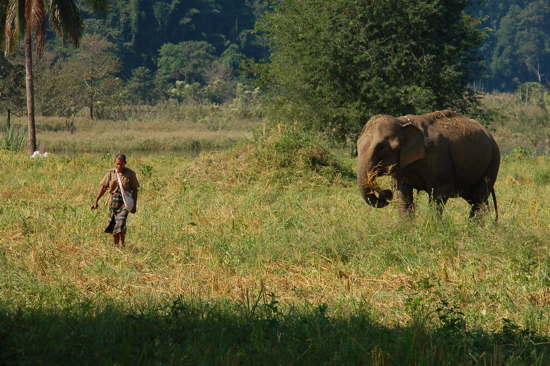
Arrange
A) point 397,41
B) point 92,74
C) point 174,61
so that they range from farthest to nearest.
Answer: point 174,61 → point 92,74 → point 397,41

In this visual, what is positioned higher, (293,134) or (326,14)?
(326,14)

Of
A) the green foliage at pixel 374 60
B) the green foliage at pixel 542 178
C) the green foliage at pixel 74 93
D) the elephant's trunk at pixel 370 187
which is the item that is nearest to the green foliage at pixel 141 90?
the green foliage at pixel 74 93

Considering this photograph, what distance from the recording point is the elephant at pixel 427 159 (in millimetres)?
8242

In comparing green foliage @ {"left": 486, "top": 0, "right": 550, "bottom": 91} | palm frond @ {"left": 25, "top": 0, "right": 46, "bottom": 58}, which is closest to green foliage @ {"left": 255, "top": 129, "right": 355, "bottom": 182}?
palm frond @ {"left": 25, "top": 0, "right": 46, "bottom": 58}

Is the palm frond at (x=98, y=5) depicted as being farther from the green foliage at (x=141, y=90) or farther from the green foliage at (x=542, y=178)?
the green foliage at (x=141, y=90)

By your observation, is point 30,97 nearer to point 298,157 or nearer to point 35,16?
point 35,16

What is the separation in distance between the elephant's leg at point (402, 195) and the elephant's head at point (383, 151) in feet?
2.07

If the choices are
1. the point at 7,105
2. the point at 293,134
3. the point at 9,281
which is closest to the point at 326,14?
the point at 293,134

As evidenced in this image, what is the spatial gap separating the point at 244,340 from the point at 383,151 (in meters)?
4.06

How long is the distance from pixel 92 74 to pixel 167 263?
42.6 metres

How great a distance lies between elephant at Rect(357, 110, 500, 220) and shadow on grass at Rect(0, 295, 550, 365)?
311cm

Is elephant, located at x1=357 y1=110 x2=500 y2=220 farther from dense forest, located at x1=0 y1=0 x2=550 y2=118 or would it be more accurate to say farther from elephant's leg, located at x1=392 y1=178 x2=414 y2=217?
dense forest, located at x1=0 y1=0 x2=550 y2=118

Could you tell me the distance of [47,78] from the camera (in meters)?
48.1

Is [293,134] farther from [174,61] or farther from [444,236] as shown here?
[174,61]
